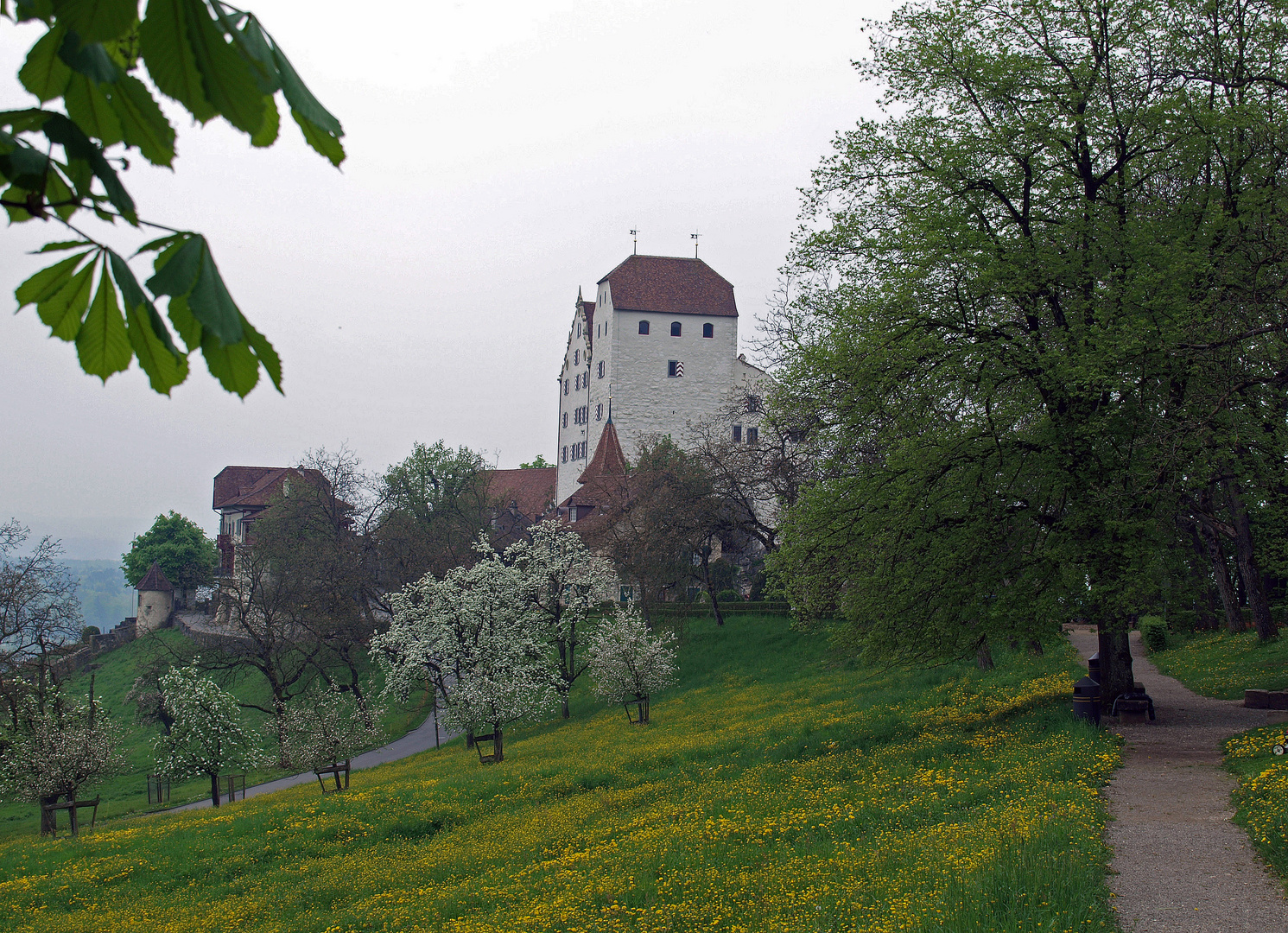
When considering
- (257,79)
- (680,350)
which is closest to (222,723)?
(257,79)

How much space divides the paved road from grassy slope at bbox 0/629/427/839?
1191 mm

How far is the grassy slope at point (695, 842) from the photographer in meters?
9.37

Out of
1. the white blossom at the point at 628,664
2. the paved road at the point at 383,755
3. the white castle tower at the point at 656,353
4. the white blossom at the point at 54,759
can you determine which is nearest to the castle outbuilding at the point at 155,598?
the white castle tower at the point at 656,353

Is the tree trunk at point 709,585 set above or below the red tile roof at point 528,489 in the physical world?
below

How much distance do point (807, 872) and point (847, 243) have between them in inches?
529

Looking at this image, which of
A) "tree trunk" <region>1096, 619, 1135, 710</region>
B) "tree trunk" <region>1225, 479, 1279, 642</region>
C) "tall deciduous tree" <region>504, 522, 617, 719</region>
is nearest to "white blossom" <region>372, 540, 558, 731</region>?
"tall deciduous tree" <region>504, 522, 617, 719</region>

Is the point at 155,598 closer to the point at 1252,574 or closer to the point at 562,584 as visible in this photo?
the point at 562,584

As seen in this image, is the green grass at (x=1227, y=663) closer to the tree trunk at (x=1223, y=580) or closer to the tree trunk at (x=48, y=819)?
the tree trunk at (x=1223, y=580)

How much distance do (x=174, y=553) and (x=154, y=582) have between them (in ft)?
16.7

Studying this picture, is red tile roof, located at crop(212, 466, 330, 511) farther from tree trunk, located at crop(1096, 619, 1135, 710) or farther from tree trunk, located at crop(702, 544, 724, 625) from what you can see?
tree trunk, located at crop(1096, 619, 1135, 710)

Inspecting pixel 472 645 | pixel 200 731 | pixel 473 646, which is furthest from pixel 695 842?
pixel 472 645

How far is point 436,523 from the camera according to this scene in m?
59.4

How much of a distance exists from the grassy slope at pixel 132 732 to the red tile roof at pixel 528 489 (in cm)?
3301

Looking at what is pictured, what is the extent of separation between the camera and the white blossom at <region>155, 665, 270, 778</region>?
30922mm
